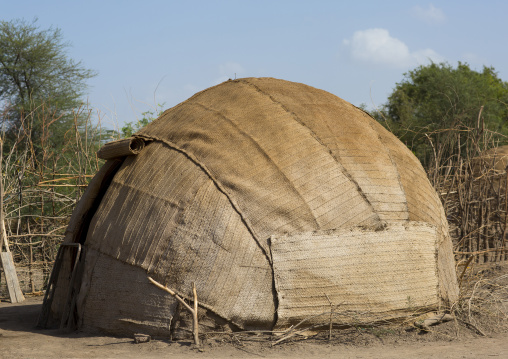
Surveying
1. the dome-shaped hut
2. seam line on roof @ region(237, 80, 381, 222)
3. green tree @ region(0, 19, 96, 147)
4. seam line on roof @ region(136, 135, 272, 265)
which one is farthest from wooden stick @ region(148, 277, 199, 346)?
green tree @ region(0, 19, 96, 147)

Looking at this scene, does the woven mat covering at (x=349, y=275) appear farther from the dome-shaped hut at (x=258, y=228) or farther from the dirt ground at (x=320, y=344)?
the dirt ground at (x=320, y=344)

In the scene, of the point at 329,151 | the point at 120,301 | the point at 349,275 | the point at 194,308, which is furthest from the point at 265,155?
the point at 120,301

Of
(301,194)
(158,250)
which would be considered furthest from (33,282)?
(301,194)

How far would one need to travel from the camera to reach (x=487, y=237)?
37.6 feet

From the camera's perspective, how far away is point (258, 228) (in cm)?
556

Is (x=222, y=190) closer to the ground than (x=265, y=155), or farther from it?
closer to the ground

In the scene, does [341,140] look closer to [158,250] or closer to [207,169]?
[207,169]

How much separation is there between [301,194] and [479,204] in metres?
6.45

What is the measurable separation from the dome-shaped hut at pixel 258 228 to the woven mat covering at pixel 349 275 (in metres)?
0.01

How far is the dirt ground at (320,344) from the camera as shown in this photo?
522 centimetres

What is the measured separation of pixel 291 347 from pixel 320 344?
279mm

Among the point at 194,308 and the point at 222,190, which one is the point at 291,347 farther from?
the point at 222,190

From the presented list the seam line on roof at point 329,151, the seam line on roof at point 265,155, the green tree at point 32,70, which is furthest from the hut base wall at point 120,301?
the green tree at point 32,70

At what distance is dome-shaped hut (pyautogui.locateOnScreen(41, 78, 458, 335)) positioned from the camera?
550 centimetres
